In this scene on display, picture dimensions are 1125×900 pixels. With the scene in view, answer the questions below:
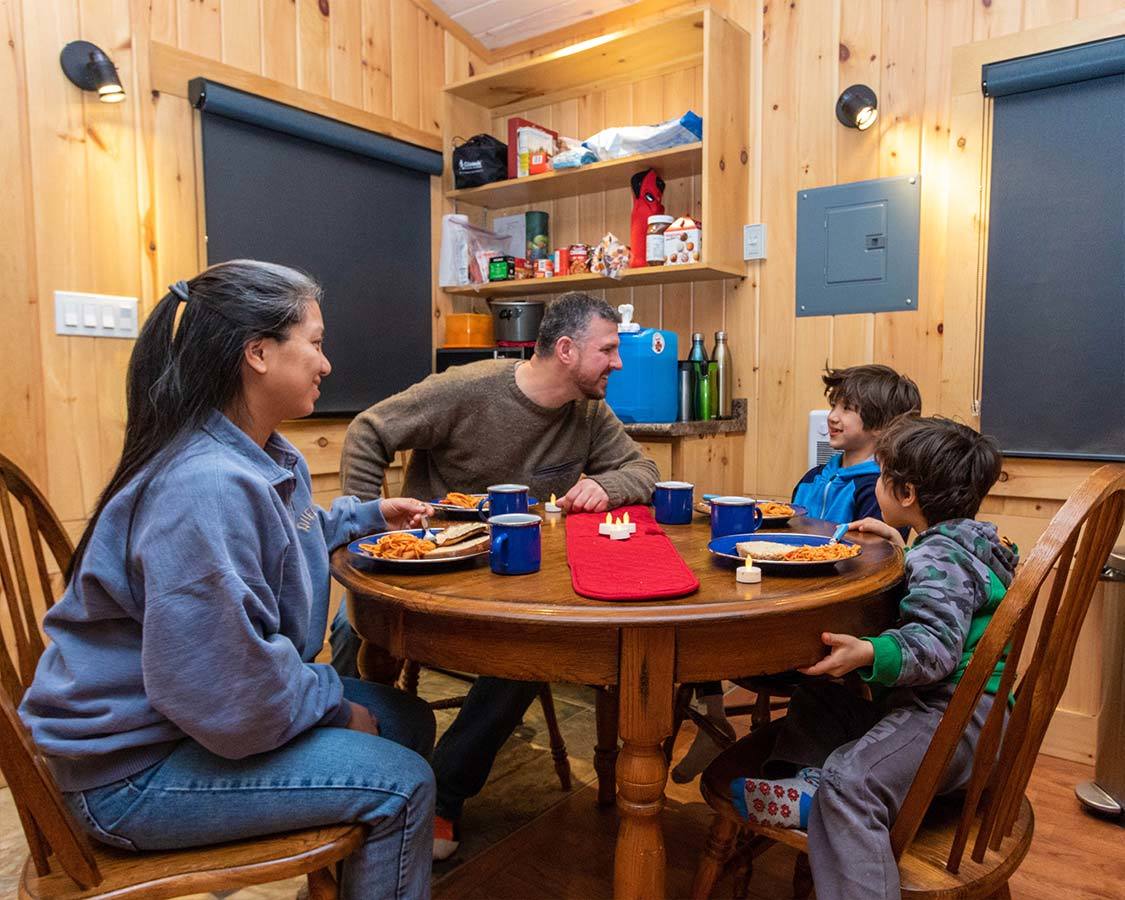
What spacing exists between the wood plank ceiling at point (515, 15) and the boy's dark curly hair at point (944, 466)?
2.37 metres

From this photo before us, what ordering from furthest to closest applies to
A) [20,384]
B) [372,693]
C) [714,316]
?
[714,316]
[20,384]
[372,693]

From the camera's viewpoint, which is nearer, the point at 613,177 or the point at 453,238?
the point at 613,177

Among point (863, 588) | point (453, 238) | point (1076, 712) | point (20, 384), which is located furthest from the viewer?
point (453, 238)

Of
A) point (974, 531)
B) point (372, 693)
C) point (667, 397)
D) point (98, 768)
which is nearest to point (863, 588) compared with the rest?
point (974, 531)

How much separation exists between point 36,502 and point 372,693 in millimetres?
619

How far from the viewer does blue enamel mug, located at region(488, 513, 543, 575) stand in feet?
4.04

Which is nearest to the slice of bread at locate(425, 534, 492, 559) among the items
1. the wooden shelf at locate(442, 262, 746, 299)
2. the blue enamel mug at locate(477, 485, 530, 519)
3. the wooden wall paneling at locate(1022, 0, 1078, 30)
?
the blue enamel mug at locate(477, 485, 530, 519)

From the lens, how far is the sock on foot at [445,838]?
1.79 m

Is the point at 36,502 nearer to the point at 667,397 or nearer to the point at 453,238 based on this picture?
the point at 667,397

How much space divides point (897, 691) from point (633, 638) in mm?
467

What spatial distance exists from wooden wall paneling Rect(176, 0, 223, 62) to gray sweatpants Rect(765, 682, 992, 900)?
265 cm

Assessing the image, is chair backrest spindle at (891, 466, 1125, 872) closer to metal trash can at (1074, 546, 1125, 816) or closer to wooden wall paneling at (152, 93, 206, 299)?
metal trash can at (1074, 546, 1125, 816)

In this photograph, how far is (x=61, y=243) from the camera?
91.4 inches

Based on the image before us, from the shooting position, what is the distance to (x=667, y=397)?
2.83 metres
